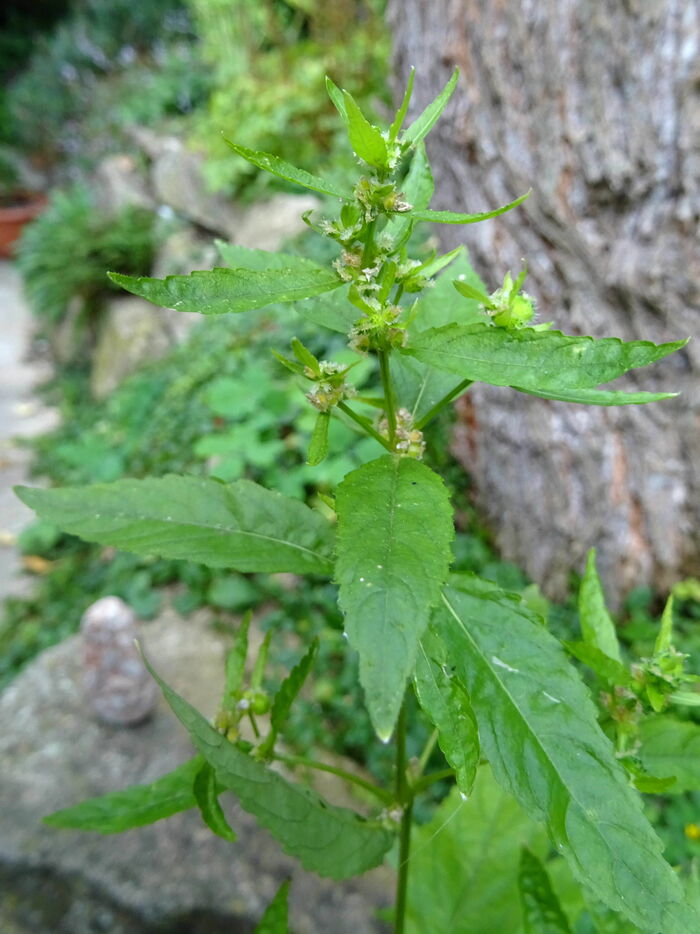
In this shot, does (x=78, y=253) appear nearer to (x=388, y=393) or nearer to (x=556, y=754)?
(x=388, y=393)

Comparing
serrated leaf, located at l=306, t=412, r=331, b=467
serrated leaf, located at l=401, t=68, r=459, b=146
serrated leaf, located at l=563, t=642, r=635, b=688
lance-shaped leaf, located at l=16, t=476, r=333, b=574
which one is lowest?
serrated leaf, located at l=563, t=642, r=635, b=688

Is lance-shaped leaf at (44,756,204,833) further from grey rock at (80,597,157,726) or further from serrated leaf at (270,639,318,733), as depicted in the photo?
grey rock at (80,597,157,726)

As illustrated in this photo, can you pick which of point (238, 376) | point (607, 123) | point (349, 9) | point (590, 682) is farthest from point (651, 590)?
point (349, 9)

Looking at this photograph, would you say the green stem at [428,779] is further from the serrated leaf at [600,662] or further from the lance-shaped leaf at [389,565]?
the lance-shaped leaf at [389,565]

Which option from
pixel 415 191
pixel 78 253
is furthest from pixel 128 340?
pixel 415 191

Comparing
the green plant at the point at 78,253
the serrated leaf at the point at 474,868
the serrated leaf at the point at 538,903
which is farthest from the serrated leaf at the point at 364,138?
the green plant at the point at 78,253

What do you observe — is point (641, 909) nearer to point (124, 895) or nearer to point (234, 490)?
point (234, 490)

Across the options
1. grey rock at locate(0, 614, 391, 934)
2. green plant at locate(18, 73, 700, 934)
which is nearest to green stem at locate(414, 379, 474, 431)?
green plant at locate(18, 73, 700, 934)
